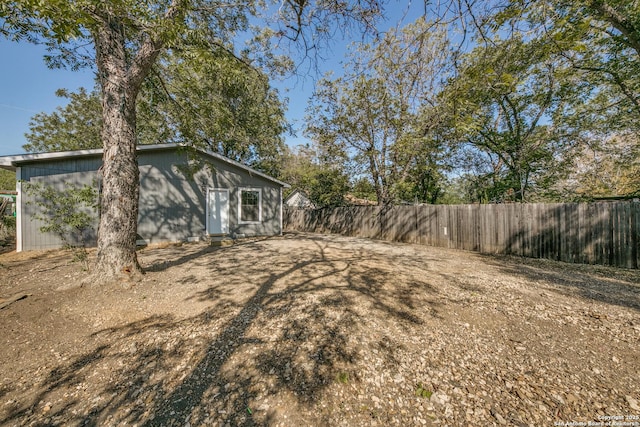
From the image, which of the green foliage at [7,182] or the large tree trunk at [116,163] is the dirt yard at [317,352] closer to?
the large tree trunk at [116,163]

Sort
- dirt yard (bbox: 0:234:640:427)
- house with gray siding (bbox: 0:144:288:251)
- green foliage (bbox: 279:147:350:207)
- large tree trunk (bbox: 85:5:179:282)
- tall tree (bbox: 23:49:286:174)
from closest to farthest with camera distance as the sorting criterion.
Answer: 1. dirt yard (bbox: 0:234:640:427)
2. large tree trunk (bbox: 85:5:179:282)
3. tall tree (bbox: 23:49:286:174)
4. house with gray siding (bbox: 0:144:288:251)
5. green foliage (bbox: 279:147:350:207)

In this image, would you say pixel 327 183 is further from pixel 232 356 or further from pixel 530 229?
pixel 232 356

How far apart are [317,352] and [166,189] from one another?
8.67m

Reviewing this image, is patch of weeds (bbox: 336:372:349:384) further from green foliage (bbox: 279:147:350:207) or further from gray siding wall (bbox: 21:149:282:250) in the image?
green foliage (bbox: 279:147:350:207)

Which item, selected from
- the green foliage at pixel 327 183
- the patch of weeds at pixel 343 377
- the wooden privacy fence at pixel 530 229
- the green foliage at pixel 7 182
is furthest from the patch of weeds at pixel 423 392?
the green foliage at pixel 7 182

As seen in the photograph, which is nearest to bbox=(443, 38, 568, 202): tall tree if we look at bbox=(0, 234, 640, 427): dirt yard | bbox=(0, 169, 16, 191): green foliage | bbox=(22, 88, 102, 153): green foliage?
bbox=(0, 234, 640, 427): dirt yard

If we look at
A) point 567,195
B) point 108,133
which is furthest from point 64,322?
point 567,195

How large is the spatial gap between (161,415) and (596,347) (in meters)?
3.91

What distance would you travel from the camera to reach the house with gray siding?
7039 millimetres

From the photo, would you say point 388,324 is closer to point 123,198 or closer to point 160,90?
point 123,198

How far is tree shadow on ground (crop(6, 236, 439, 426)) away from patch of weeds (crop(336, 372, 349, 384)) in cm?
1

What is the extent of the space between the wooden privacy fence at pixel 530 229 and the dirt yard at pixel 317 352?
200 cm

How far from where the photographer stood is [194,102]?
6.08 meters

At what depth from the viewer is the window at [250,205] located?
9938 mm
